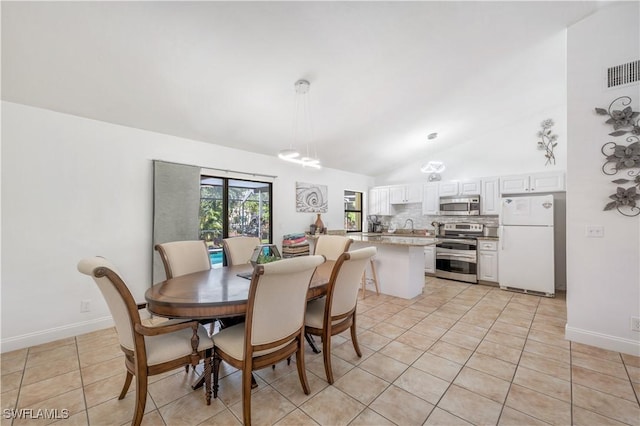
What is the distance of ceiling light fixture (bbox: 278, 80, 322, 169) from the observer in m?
2.77

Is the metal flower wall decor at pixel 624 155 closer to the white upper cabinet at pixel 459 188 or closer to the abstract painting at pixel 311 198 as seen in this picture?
the white upper cabinet at pixel 459 188

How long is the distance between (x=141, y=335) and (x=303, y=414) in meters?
1.10

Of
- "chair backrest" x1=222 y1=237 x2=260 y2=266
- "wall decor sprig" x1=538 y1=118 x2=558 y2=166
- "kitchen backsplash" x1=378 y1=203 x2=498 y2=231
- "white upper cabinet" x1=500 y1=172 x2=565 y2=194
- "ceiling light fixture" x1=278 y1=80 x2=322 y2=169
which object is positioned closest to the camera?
"ceiling light fixture" x1=278 y1=80 x2=322 y2=169

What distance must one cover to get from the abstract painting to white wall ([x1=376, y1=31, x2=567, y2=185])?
2.15 m

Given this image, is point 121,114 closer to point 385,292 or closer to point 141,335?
point 141,335

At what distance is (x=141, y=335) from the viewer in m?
1.48

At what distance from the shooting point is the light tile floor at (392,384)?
5.37ft

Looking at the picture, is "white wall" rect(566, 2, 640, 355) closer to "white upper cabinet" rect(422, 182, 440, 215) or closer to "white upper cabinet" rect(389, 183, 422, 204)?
"white upper cabinet" rect(422, 182, 440, 215)

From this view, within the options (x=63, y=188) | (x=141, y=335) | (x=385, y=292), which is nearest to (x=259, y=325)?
(x=141, y=335)

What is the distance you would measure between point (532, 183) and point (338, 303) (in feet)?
14.3

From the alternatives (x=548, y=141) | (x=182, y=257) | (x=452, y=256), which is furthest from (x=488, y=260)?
Result: (x=182, y=257)

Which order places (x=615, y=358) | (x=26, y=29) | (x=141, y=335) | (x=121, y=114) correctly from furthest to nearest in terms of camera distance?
(x=121, y=114)
(x=615, y=358)
(x=26, y=29)
(x=141, y=335)

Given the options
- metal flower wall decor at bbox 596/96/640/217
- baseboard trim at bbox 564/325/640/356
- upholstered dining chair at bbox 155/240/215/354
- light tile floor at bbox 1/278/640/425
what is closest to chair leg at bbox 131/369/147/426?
light tile floor at bbox 1/278/640/425

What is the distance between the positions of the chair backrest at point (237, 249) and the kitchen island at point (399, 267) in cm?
172
